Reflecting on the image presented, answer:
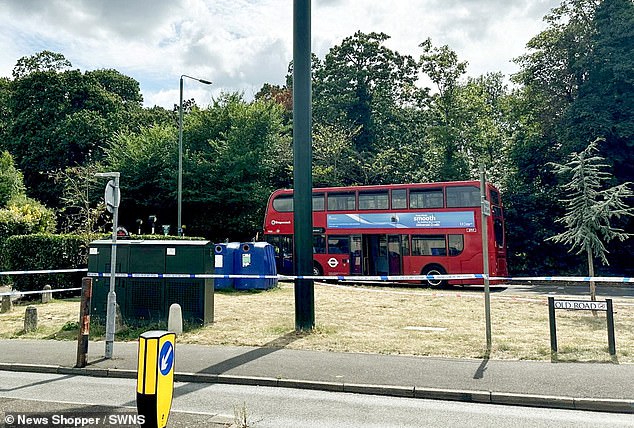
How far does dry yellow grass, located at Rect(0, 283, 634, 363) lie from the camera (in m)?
8.90

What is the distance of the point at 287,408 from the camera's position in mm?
5992

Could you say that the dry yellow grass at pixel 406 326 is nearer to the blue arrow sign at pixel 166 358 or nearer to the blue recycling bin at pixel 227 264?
the blue recycling bin at pixel 227 264

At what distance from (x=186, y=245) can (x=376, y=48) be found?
37.2m

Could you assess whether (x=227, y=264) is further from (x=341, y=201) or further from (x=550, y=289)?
(x=550, y=289)

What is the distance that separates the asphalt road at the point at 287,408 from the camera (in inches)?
215

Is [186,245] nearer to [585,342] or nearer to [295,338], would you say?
[295,338]

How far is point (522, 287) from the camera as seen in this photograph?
21828 mm

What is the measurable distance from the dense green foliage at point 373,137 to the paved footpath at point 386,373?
43.3 feet

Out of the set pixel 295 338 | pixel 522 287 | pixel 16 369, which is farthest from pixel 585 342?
pixel 522 287

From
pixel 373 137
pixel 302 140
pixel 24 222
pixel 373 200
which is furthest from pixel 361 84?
pixel 302 140

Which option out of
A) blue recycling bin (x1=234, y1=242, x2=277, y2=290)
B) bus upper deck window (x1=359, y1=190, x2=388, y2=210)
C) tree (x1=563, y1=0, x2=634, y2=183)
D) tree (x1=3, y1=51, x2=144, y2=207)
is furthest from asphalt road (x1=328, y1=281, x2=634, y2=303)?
tree (x1=3, y1=51, x2=144, y2=207)

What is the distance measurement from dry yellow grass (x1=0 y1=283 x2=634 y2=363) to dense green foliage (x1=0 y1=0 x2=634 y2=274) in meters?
9.22

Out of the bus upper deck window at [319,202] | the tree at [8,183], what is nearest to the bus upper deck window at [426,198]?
the bus upper deck window at [319,202]

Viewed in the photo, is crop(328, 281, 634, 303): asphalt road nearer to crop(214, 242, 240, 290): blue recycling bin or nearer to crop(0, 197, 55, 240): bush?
crop(214, 242, 240, 290): blue recycling bin
